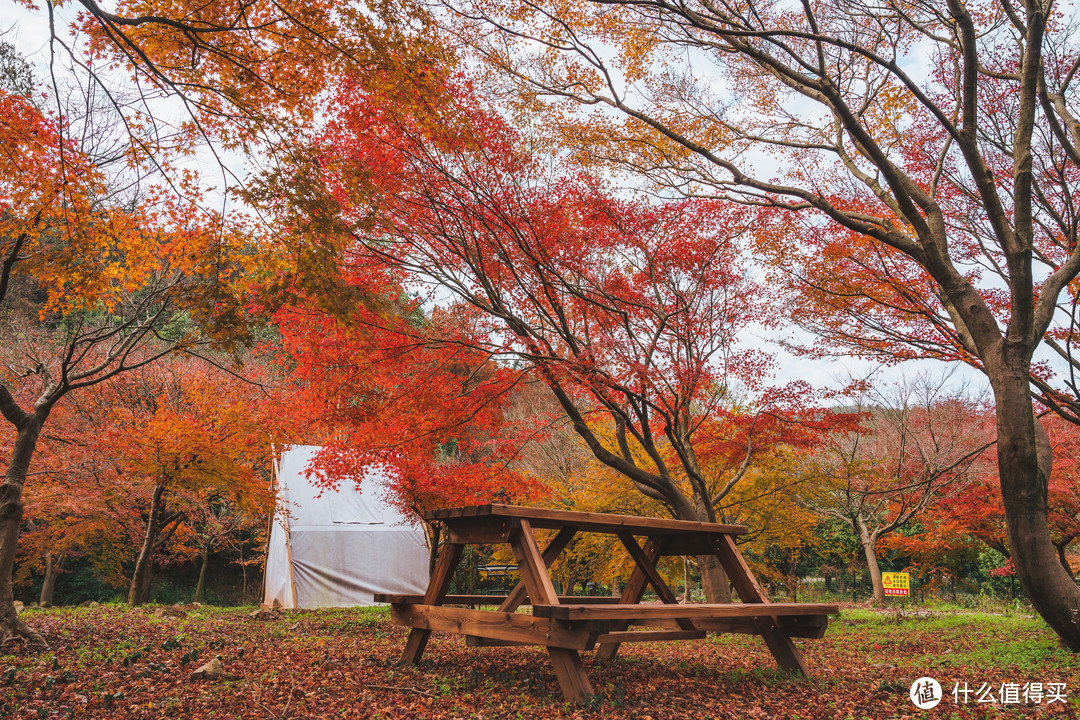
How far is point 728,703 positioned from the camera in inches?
148

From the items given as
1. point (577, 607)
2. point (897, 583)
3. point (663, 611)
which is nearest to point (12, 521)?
point (577, 607)

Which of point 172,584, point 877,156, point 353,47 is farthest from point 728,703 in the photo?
point 172,584

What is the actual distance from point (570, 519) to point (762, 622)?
1787mm

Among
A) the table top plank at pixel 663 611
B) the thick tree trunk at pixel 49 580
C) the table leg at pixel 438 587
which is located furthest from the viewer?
the thick tree trunk at pixel 49 580

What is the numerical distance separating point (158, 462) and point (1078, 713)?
1341 cm

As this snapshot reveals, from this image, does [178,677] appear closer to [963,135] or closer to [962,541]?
[963,135]

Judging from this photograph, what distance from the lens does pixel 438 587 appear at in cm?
461

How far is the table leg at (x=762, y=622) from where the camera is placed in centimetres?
457

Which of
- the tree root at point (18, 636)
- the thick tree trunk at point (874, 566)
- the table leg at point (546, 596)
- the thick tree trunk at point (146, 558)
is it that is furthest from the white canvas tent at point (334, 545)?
the thick tree trunk at point (874, 566)

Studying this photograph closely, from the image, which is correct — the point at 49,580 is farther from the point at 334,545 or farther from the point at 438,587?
the point at 438,587

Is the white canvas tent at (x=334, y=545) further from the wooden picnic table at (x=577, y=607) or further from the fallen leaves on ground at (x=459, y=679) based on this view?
the wooden picnic table at (x=577, y=607)

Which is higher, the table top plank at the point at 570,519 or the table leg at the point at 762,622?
the table top plank at the point at 570,519

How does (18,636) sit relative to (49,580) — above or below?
above

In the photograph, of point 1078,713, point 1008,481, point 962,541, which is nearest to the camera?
point 1078,713
